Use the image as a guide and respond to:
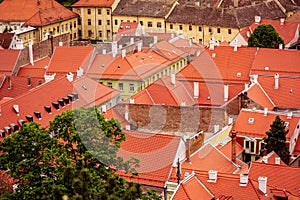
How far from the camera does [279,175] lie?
1479 inches

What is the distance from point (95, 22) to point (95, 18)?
1.57 ft

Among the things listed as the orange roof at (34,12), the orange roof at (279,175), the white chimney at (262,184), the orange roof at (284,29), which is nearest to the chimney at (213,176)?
the white chimney at (262,184)

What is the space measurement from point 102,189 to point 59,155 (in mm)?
3846

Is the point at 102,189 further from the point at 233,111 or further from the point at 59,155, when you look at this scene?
the point at 233,111

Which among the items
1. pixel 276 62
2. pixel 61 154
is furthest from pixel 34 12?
pixel 61 154

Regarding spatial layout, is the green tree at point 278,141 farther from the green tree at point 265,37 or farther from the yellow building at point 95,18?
the yellow building at point 95,18

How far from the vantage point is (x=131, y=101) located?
4916 centimetres

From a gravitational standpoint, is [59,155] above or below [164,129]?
above

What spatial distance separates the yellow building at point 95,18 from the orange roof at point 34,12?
1375 millimetres

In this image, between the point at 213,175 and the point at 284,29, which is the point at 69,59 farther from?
the point at 213,175

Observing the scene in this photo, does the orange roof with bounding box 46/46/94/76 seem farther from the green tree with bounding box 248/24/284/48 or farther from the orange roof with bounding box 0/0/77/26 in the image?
the orange roof with bounding box 0/0/77/26

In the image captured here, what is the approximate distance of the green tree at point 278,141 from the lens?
43500mm

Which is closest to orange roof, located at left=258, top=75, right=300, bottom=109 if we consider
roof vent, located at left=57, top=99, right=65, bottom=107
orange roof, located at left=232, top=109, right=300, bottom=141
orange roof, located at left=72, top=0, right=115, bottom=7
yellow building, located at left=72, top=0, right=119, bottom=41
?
orange roof, located at left=232, top=109, right=300, bottom=141

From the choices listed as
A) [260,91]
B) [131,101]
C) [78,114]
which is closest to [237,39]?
[260,91]
